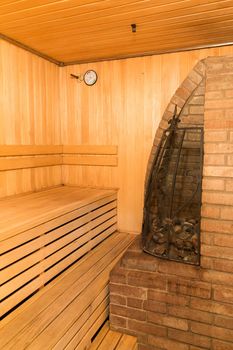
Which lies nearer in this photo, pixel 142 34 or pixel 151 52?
pixel 142 34

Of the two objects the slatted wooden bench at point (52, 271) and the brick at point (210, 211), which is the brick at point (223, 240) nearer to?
the brick at point (210, 211)

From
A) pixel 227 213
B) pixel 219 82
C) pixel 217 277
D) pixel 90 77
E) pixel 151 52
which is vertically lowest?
pixel 217 277

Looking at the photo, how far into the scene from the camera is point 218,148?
2096mm

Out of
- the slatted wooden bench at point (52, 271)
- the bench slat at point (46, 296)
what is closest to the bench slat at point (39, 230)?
the slatted wooden bench at point (52, 271)

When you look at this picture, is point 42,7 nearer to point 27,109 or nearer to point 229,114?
point 27,109

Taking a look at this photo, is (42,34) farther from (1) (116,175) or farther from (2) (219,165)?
(2) (219,165)

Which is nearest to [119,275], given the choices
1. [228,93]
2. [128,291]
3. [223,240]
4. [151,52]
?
[128,291]

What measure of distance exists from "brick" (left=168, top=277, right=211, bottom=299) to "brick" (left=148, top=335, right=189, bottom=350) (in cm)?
40

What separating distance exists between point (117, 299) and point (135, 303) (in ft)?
0.53

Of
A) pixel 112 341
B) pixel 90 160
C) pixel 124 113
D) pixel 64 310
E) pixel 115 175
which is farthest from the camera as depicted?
pixel 90 160

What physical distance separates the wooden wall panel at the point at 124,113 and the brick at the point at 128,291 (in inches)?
51.8

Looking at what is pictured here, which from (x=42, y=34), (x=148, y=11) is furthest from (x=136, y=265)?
(x=42, y=34)

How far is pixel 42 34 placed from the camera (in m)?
2.83

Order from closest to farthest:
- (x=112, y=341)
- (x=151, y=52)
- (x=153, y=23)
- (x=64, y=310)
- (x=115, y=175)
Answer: (x=64, y=310) < (x=112, y=341) < (x=153, y=23) < (x=151, y=52) < (x=115, y=175)
